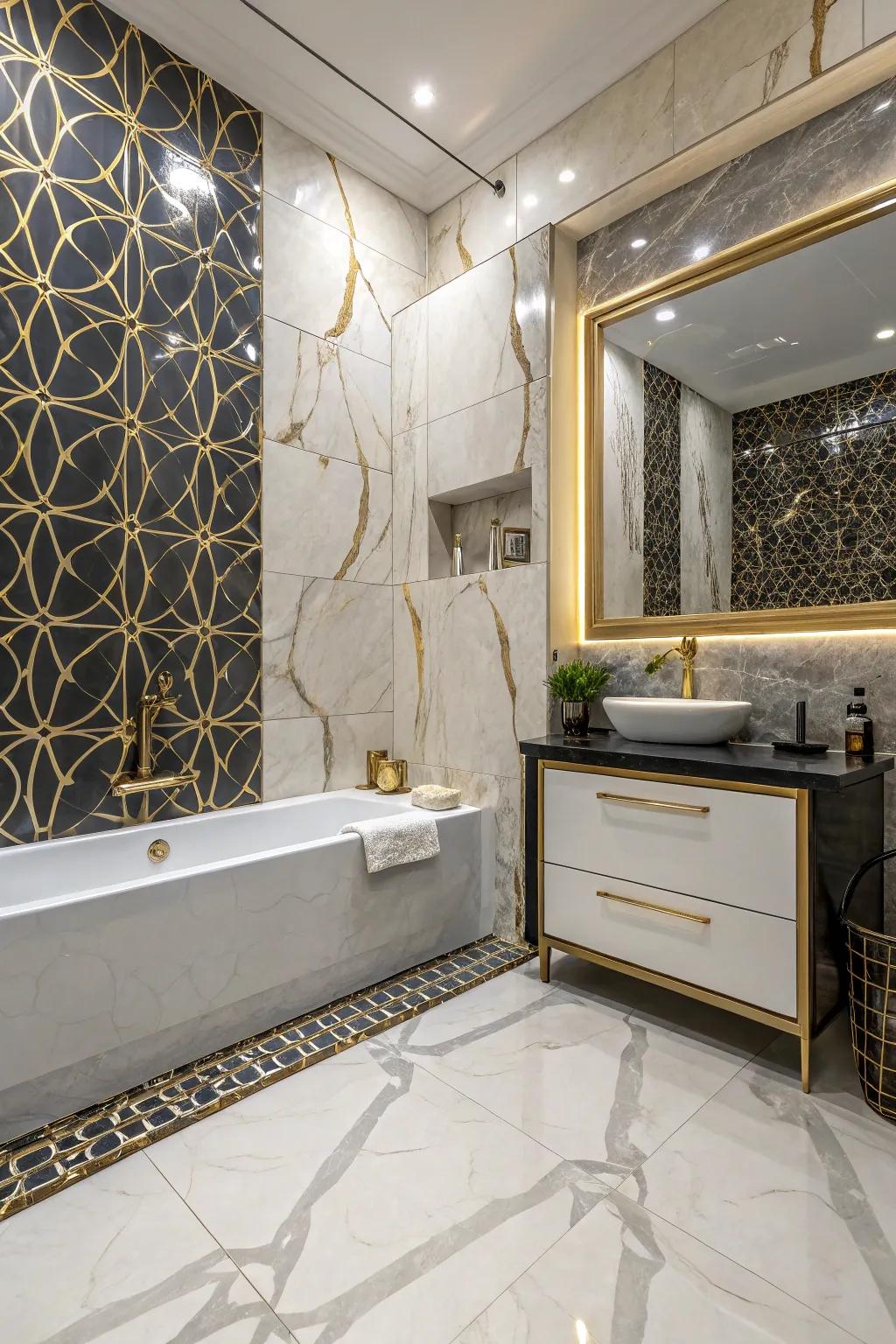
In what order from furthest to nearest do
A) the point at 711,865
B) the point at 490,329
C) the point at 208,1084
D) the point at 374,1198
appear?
the point at 490,329 → the point at 711,865 → the point at 208,1084 → the point at 374,1198

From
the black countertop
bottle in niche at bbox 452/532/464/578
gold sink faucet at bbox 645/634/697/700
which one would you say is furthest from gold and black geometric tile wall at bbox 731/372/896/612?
bottle in niche at bbox 452/532/464/578

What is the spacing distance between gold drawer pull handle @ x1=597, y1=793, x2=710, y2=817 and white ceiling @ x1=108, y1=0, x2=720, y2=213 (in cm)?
240

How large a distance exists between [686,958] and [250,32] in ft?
10.6

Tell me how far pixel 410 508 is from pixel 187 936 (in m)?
1.98

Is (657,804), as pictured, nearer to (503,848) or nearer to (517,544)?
(503,848)

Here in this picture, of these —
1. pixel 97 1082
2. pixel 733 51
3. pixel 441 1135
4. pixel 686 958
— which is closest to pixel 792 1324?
pixel 441 1135

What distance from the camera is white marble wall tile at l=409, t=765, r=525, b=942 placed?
2.61 meters

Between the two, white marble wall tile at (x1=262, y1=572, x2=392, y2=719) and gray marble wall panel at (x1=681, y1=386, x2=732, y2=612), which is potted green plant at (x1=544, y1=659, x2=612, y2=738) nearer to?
gray marble wall panel at (x1=681, y1=386, x2=732, y2=612)

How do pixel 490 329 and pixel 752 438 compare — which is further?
pixel 490 329

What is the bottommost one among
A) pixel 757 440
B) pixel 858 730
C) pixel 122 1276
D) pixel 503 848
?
pixel 122 1276

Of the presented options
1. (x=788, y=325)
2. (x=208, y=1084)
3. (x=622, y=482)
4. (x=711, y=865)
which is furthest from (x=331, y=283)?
(x=208, y=1084)

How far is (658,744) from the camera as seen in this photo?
6.99ft

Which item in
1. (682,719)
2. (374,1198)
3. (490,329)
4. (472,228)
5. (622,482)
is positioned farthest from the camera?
(472,228)

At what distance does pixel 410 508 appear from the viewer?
10.1ft
